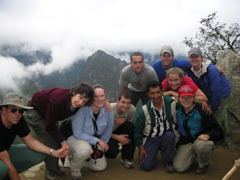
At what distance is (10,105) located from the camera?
4160 millimetres

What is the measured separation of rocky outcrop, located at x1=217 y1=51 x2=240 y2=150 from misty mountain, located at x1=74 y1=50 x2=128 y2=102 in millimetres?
173170

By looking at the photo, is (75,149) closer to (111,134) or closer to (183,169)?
(111,134)

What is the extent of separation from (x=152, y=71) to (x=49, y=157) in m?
3.52

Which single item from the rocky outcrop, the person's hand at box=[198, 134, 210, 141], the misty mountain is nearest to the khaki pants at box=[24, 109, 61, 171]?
the person's hand at box=[198, 134, 210, 141]

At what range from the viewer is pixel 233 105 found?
7.21 meters

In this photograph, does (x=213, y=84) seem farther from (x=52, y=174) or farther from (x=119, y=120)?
(x=52, y=174)

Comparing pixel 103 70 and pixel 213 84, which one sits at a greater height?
pixel 213 84

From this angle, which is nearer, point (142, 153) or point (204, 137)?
point (204, 137)

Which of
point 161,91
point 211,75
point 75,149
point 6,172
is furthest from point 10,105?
point 211,75

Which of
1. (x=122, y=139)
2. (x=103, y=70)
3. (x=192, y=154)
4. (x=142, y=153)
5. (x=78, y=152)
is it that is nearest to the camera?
(x=78, y=152)

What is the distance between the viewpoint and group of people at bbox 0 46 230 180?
4914 millimetres

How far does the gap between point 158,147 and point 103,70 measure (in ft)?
595

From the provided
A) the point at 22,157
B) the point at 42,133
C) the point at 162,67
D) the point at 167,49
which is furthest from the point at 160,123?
the point at 22,157

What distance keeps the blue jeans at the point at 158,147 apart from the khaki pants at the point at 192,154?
0.66ft
